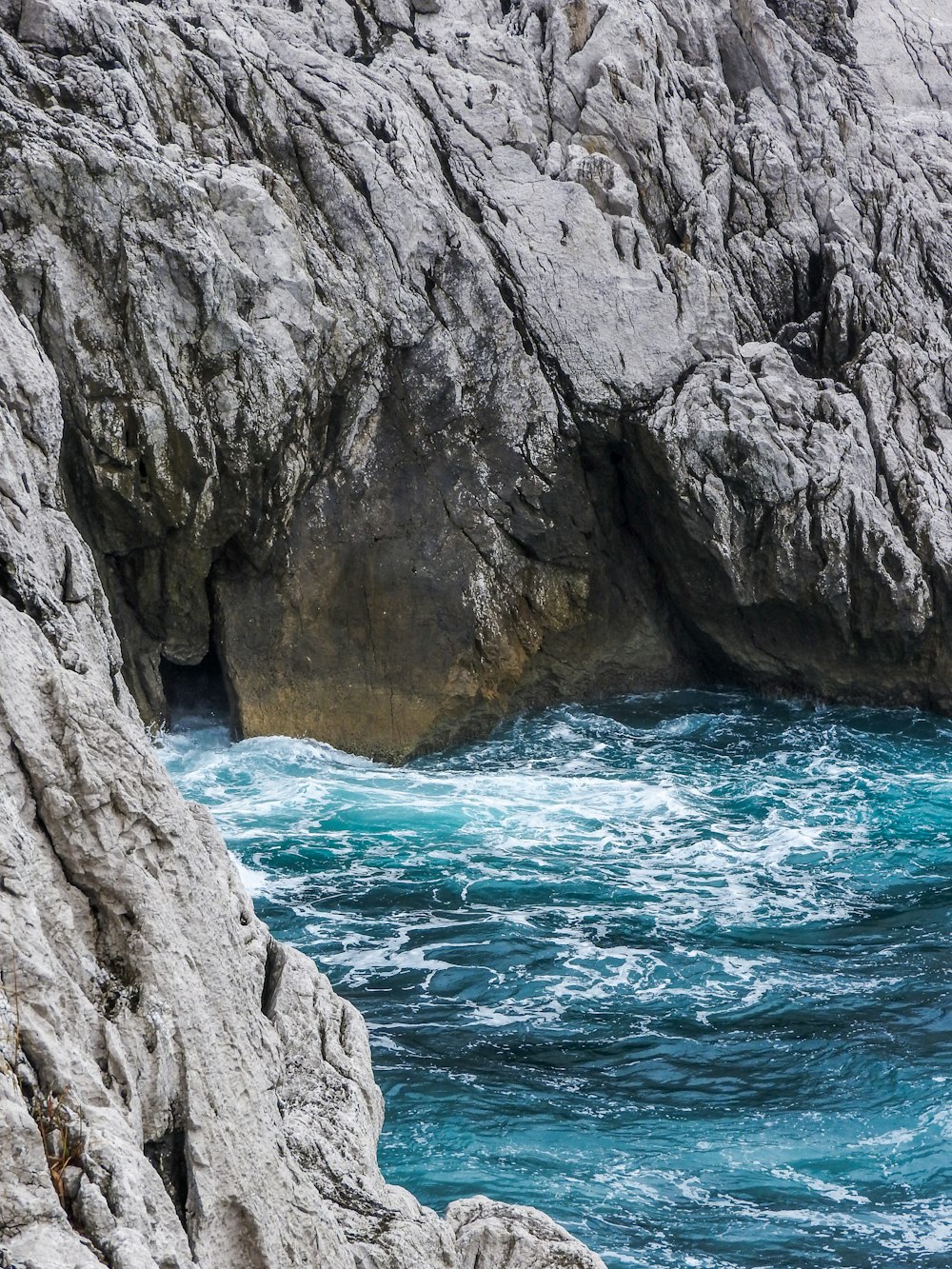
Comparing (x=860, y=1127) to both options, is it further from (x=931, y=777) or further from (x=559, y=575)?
(x=559, y=575)

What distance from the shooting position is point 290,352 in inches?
755

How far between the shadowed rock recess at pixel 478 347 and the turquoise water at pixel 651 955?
5.53 feet

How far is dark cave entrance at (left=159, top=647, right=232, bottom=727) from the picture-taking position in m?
21.2

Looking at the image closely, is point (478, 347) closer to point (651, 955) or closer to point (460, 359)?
point (460, 359)

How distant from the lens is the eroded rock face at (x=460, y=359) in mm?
18375

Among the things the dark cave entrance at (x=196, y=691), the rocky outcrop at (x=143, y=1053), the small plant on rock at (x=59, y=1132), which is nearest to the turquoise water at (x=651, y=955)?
the dark cave entrance at (x=196, y=691)

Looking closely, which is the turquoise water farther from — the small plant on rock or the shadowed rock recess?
the small plant on rock

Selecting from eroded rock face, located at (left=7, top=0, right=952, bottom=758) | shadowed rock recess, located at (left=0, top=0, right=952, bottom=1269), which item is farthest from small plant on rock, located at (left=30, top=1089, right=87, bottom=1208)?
eroded rock face, located at (left=7, top=0, right=952, bottom=758)

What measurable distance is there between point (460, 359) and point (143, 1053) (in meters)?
17.8

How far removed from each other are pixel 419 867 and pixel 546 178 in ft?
43.4

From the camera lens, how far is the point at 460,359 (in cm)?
2133

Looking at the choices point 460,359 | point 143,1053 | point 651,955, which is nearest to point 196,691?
point 460,359

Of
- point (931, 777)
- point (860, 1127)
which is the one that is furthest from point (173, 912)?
point (931, 777)

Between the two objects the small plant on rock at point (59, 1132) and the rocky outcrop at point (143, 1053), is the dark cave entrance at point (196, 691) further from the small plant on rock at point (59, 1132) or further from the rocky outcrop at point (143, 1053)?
the small plant on rock at point (59, 1132)
